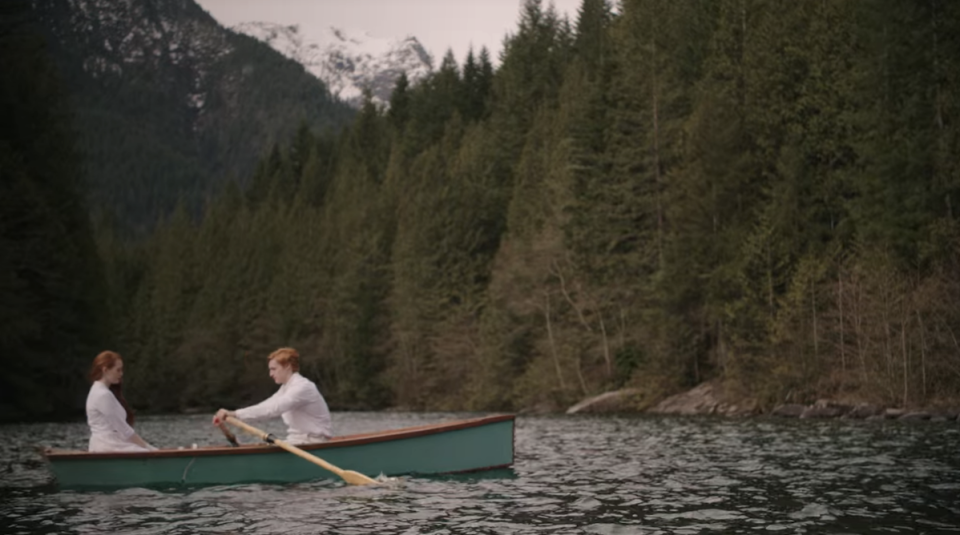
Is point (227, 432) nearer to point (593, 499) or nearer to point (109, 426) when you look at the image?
point (109, 426)

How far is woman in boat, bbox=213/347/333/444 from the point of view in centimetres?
1762

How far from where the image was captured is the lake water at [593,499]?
13.1m

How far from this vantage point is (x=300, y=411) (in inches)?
738

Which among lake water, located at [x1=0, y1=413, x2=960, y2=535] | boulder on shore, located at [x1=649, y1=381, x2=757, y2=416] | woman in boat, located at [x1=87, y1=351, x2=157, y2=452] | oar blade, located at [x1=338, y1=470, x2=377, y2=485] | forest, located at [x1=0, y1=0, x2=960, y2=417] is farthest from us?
boulder on shore, located at [x1=649, y1=381, x2=757, y2=416]

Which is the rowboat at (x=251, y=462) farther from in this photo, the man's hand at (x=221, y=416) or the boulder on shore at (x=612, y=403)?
the boulder on shore at (x=612, y=403)

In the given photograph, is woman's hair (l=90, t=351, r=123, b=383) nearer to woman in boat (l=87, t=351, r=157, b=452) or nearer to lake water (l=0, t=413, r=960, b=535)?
woman in boat (l=87, t=351, r=157, b=452)

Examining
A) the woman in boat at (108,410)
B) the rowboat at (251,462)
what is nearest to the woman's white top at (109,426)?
the woman in boat at (108,410)

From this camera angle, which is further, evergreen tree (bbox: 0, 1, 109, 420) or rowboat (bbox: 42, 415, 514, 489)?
evergreen tree (bbox: 0, 1, 109, 420)

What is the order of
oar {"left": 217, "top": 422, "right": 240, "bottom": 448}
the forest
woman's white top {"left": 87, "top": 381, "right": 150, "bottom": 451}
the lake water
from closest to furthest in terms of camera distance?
the lake water < woman's white top {"left": 87, "top": 381, "right": 150, "bottom": 451} < oar {"left": 217, "top": 422, "right": 240, "bottom": 448} < the forest

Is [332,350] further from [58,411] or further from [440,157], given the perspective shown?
[58,411]

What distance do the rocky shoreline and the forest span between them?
38.6 inches

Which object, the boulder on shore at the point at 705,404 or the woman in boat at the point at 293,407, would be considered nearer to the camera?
the woman in boat at the point at 293,407

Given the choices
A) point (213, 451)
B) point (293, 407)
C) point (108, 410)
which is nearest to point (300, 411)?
point (293, 407)

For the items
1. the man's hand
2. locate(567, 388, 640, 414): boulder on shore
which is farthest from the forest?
the man's hand
